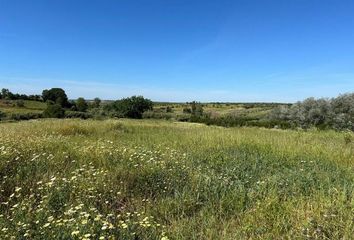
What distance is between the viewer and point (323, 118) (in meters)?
49.7

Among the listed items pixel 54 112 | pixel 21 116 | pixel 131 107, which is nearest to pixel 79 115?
pixel 54 112

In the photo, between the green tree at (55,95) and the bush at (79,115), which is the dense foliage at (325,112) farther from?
the green tree at (55,95)

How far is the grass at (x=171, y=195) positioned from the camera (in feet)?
13.0

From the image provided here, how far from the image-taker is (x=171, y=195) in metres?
5.64

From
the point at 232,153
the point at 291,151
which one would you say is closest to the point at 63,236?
the point at 232,153

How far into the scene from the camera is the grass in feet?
13.0

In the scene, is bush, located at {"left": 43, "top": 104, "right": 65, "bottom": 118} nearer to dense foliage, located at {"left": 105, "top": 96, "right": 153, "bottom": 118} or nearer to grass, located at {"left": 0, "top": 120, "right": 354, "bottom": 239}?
dense foliage, located at {"left": 105, "top": 96, "right": 153, "bottom": 118}

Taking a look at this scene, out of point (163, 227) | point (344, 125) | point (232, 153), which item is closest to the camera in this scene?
point (163, 227)

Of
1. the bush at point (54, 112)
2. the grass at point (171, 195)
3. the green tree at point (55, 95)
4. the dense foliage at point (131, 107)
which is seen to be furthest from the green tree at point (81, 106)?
the grass at point (171, 195)

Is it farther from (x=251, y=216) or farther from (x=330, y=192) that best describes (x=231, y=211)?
(x=330, y=192)

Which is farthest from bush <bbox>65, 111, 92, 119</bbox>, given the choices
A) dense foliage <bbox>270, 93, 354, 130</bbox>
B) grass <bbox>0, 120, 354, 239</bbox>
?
grass <bbox>0, 120, 354, 239</bbox>

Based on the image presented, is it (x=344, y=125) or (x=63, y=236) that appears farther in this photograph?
(x=344, y=125)

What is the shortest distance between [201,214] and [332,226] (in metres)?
1.67

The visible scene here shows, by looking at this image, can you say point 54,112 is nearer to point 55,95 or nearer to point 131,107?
point 131,107
